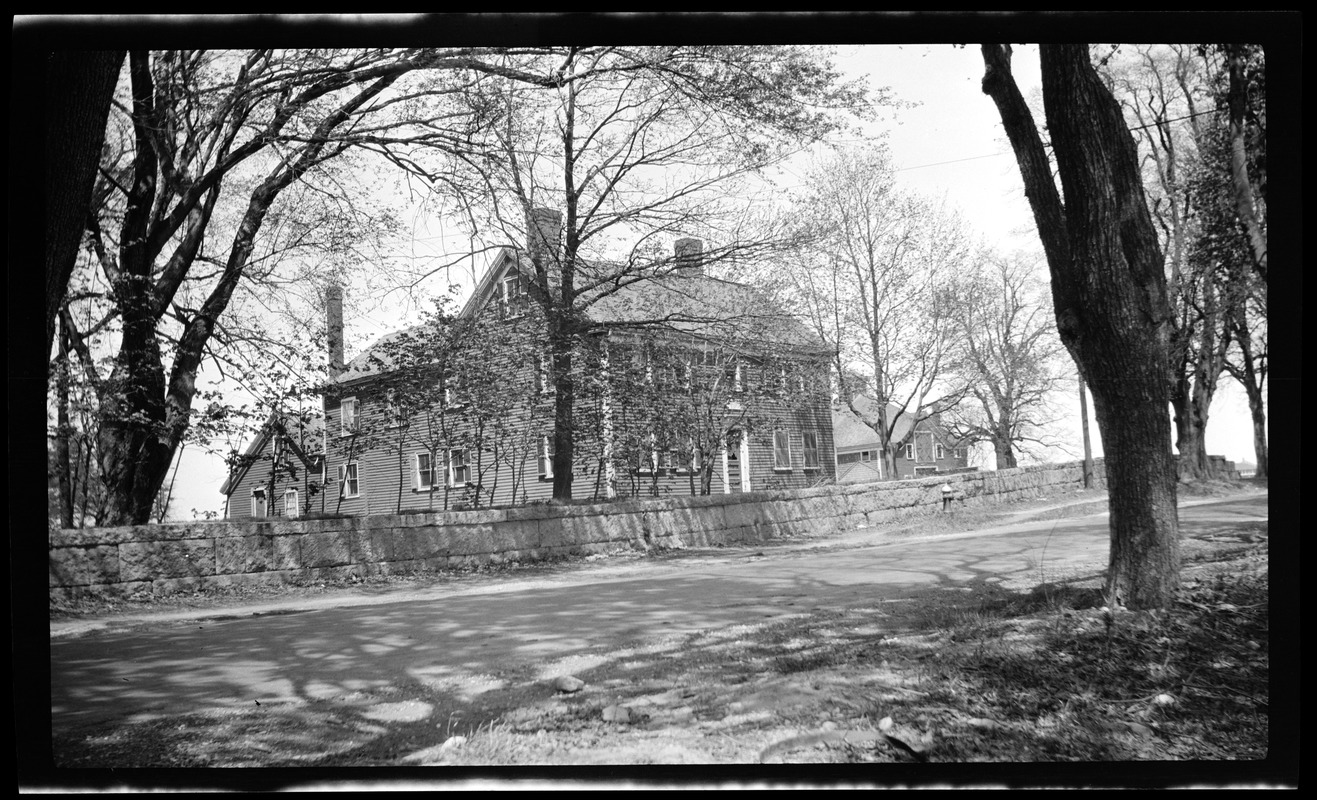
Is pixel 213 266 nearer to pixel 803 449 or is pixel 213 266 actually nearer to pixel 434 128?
pixel 434 128

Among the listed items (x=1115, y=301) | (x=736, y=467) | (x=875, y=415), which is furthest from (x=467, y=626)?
(x=875, y=415)

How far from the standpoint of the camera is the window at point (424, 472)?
10.6 meters

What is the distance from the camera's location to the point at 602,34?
4500 mm

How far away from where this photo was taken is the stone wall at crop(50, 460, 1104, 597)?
7.74 metres

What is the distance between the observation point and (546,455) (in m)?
11.8

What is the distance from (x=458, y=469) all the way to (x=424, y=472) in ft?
1.81

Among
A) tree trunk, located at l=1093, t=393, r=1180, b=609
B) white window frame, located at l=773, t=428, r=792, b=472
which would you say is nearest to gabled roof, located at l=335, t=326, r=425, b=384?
white window frame, located at l=773, t=428, r=792, b=472

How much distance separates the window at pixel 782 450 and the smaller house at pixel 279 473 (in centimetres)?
715

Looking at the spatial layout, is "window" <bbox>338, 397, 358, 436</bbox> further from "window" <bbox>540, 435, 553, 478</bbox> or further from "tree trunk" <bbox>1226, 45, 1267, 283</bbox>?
"tree trunk" <bbox>1226, 45, 1267, 283</bbox>

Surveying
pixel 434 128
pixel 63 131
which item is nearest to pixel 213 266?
pixel 434 128

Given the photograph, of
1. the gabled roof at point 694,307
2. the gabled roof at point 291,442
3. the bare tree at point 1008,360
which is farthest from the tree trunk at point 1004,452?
the gabled roof at point 291,442

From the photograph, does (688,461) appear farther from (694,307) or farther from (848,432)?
(848,432)

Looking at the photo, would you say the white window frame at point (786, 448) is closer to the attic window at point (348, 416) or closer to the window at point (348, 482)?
the window at point (348, 482)

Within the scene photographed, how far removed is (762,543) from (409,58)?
8.18 meters
